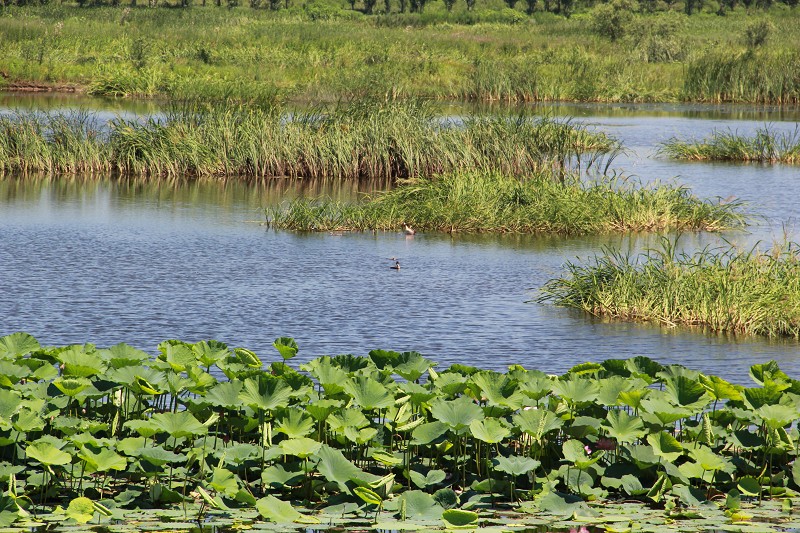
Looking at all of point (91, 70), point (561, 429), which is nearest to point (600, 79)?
point (91, 70)

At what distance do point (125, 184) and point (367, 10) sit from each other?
63.5 metres

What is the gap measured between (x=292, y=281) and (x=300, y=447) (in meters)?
7.50

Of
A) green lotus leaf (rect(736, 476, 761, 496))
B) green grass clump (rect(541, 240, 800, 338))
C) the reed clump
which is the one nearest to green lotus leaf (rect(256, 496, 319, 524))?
green lotus leaf (rect(736, 476, 761, 496))

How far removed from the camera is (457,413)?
5852mm

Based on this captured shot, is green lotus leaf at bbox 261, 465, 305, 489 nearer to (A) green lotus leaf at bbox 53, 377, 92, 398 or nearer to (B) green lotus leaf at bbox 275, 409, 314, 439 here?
(B) green lotus leaf at bbox 275, 409, 314, 439

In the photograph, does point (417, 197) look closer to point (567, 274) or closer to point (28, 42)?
point (567, 274)

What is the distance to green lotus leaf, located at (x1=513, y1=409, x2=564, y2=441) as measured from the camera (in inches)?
230

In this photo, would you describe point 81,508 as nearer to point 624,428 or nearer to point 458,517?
point 458,517

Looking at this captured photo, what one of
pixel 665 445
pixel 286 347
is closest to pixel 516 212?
pixel 286 347

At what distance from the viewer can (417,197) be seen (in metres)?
17.5

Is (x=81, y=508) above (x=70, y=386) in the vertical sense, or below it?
below

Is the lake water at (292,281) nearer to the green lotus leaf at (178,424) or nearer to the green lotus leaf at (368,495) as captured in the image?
the green lotus leaf at (178,424)

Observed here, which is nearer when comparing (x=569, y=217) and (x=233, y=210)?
(x=569, y=217)

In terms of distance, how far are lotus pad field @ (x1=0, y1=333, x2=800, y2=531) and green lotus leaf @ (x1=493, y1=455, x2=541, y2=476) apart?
0.05 feet
